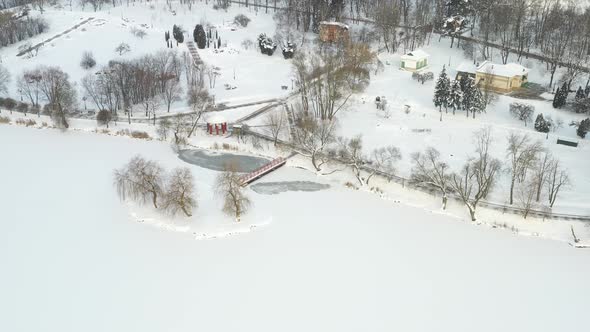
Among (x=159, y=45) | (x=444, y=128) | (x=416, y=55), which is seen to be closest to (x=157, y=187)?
(x=444, y=128)

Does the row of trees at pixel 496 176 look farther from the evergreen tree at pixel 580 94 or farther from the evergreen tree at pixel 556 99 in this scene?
the evergreen tree at pixel 580 94

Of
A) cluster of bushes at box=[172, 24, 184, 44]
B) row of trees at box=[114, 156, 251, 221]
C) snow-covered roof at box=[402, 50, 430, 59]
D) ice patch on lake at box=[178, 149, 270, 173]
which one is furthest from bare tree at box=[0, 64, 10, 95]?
snow-covered roof at box=[402, 50, 430, 59]

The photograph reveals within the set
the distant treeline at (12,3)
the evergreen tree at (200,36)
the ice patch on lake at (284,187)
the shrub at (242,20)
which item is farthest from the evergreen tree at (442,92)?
the distant treeline at (12,3)

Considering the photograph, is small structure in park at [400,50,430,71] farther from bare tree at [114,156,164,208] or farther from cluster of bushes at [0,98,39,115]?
cluster of bushes at [0,98,39,115]

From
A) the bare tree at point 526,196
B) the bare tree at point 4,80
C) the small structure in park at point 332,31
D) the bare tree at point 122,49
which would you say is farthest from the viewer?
the small structure in park at point 332,31

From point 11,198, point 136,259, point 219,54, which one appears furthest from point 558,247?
point 219,54

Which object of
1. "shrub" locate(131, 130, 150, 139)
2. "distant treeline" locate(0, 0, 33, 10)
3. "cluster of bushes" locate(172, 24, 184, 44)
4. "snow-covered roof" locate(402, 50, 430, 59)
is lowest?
"shrub" locate(131, 130, 150, 139)
